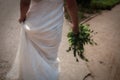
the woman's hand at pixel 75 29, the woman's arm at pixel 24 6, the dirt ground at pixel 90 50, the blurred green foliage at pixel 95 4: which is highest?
the woman's arm at pixel 24 6

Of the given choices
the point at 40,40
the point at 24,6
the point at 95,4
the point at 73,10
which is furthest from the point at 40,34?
the point at 95,4

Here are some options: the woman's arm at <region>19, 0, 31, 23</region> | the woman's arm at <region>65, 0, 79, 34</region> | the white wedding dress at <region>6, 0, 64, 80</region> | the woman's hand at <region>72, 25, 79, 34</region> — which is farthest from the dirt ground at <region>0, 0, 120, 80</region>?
the woman's arm at <region>19, 0, 31, 23</region>

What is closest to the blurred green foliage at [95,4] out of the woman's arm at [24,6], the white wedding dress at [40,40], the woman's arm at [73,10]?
the white wedding dress at [40,40]

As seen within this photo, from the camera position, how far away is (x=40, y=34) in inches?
144

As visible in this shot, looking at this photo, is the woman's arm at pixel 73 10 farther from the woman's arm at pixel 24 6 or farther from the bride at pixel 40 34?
the woman's arm at pixel 24 6

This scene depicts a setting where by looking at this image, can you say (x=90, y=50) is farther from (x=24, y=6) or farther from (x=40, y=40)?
(x=24, y=6)

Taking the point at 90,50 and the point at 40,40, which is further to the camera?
the point at 90,50

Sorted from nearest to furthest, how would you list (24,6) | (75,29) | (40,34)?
(24,6) → (40,34) → (75,29)

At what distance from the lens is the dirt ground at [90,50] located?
4.74m

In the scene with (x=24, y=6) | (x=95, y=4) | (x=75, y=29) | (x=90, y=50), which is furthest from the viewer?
(x=95, y=4)

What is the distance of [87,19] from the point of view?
679 cm

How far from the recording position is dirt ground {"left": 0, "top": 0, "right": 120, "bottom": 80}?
474 centimetres

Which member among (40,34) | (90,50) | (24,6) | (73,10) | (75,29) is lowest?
(90,50)

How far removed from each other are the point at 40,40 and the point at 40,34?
93mm
